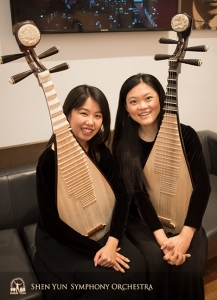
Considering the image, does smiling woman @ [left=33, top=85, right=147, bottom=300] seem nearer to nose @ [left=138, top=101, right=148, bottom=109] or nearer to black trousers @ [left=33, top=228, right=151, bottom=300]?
black trousers @ [left=33, top=228, right=151, bottom=300]

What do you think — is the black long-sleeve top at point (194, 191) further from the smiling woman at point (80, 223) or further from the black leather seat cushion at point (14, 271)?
the black leather seat cushion at point (14, 271)

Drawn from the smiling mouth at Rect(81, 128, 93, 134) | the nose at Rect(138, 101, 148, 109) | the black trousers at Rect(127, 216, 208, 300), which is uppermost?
the nose at Rect(138, 101, 148, 109)

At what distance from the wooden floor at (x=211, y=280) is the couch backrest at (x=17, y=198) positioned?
1.01m

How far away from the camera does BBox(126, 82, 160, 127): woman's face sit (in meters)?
1.25

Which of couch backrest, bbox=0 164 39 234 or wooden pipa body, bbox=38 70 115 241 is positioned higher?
wooden pipa body, bbox=38 70 115 241

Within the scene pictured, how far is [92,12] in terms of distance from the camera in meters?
1.66

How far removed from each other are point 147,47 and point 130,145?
87 centimetres

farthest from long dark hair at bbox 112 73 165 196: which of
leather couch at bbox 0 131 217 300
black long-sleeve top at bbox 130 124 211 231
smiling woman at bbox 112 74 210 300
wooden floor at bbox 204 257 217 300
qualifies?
wooden floor at bbox 204 257 217 300

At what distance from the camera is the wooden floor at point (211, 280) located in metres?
1.55

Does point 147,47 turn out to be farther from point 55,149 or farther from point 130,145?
point 55,149

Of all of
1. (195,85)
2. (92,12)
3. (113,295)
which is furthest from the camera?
(195,85)

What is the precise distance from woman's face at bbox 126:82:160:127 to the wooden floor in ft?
3.22

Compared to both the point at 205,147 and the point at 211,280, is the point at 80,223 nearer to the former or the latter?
the point at 211,280

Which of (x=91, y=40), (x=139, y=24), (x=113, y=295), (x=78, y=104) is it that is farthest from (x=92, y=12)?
(x=113, y=295)
